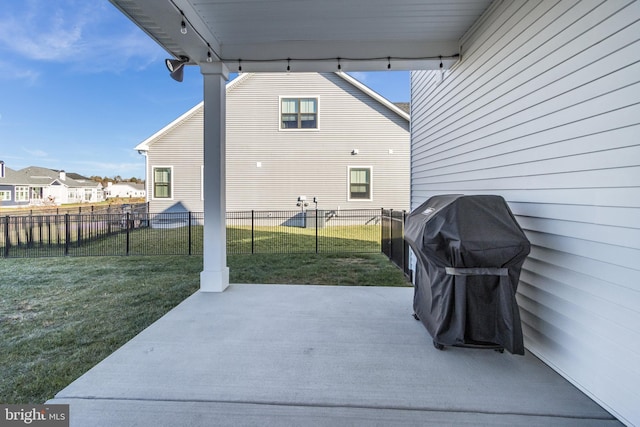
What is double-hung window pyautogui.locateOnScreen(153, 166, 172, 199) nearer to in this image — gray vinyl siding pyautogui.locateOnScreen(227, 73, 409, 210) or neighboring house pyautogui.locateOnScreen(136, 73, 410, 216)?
neighboring house pyautogui.locateOnScreen(136, 73, 410, 216)

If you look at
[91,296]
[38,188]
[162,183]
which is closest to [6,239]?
[91,296]

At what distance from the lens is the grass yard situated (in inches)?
91.0

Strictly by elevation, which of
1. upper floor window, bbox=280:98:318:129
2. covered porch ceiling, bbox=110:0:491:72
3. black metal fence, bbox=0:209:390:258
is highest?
upper floor window, bbox=280:98:318:129

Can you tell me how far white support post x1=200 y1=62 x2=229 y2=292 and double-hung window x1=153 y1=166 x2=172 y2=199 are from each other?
8.56m

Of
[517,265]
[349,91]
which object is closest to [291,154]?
[349,91]

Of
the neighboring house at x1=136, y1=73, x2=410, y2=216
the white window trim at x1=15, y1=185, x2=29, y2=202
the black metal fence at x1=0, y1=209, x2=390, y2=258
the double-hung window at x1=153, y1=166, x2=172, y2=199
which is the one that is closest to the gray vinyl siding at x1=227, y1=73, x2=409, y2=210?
the neighboring house at x1=136, y1=73, x2=410, y2=216

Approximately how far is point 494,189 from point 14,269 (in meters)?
7.80

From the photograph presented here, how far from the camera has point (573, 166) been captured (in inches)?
78.8

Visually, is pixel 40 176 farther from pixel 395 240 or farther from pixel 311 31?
pixel 311 31

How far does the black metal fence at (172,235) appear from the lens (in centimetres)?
703

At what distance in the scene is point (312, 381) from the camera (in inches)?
80.0

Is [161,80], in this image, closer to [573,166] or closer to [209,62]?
[209,62]

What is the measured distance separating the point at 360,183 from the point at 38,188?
113 ft

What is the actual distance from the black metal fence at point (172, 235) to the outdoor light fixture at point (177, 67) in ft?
11.1
